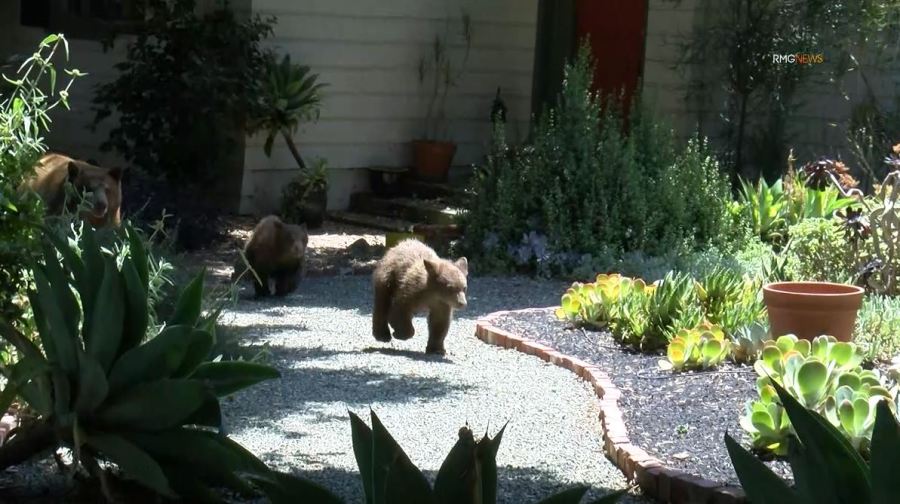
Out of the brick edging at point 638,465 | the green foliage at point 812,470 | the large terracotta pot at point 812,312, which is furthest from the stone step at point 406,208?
the green foliage at point 812,470

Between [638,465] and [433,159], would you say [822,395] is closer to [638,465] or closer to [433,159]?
[638,465]

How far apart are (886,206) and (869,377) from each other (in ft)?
11.4

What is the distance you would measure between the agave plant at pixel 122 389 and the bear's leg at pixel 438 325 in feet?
10.8

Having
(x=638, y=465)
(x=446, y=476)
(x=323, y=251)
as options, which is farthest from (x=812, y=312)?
(x=323, y=251)

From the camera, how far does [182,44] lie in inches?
527

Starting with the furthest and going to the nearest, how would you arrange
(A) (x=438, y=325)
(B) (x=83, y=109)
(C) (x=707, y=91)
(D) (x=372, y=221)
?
(C) (x=707, y=91)
(B) (x=83, y=109)
(D) (x=372, y=221)
(A) (x=438, y=325)

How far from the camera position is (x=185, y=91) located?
42.7 ft

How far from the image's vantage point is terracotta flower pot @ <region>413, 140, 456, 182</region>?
1529cm

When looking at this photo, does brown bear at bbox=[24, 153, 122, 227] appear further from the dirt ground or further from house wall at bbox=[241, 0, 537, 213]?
house wall at bbox=[241, 0, 537, 213]

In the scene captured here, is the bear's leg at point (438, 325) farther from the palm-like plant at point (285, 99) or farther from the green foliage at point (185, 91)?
the palm-like plant at point (285, 99)

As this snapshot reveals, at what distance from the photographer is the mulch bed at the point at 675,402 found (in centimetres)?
590

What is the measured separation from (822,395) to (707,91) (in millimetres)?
11493

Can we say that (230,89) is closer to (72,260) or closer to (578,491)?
(72,260)

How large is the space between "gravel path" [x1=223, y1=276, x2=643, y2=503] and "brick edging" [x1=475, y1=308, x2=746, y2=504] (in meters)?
0.07
